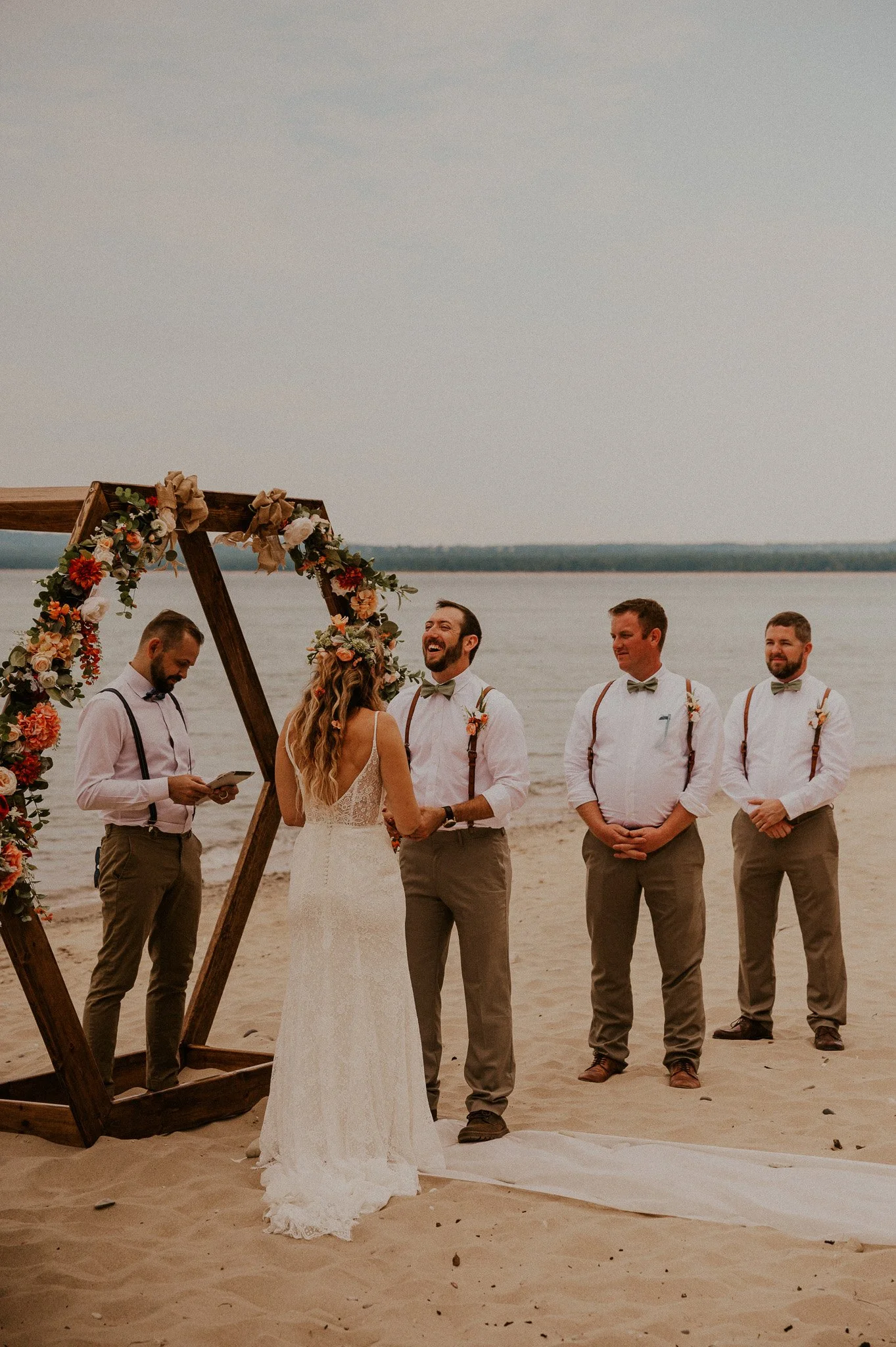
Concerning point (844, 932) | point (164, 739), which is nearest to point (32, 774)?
point (164, 739)

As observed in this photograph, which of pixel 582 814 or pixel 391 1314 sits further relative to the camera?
pixel 582 814

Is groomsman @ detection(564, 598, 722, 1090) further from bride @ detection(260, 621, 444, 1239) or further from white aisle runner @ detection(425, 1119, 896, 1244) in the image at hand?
bride @ detection(260, 621, 444, 1239)

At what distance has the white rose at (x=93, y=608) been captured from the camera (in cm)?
466

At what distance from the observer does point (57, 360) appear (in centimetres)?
2927

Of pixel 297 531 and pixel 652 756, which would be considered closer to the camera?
pixel 297 531

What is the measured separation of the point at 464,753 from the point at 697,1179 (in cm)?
194

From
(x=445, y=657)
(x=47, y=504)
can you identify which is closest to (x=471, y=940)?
(x=445, y=657)

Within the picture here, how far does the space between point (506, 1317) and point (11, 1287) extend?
1536 millimetres

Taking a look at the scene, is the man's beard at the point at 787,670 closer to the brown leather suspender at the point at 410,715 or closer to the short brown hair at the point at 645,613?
the short brown hair at the point at 645,613

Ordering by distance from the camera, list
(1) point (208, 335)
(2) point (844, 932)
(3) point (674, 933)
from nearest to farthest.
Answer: (3) point (674, 933) < (2) point (844, 932) < (1) point (208, 335)

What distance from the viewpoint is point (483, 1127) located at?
5086 mm

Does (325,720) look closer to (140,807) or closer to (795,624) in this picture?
(140,807)

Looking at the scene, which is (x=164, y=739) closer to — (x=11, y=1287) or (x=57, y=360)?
(x=11, y=1287)

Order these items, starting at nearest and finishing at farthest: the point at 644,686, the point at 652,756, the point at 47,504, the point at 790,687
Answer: the point at 47,504, the point at 652,756, the point at 644,686, the point at 790,687
